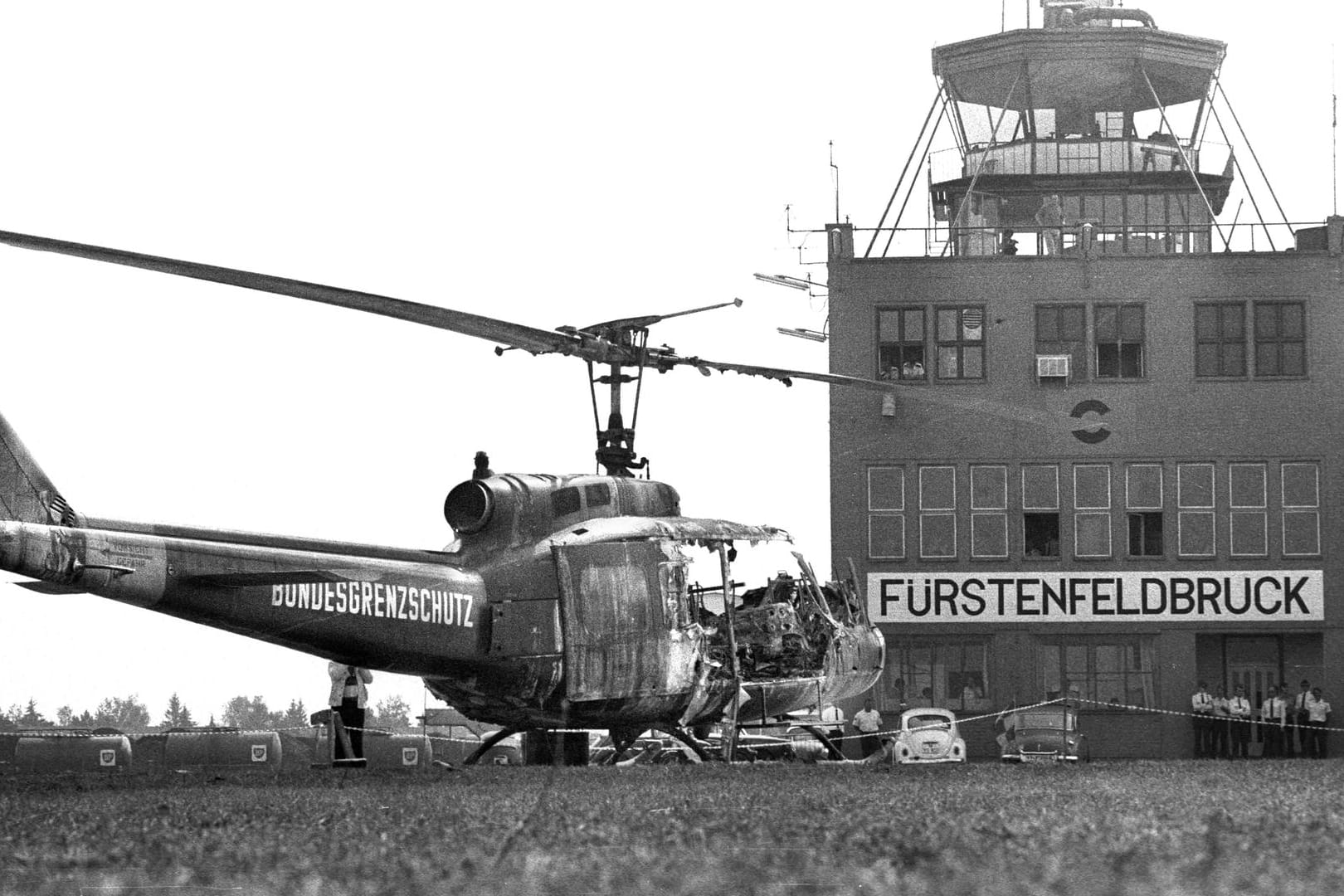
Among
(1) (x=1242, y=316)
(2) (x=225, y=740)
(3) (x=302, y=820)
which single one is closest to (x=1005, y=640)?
(1) (x=1242, y=316)

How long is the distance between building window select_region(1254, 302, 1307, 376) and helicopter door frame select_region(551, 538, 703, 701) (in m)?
29.5

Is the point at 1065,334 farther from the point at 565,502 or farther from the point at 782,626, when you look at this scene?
the point at 565,502

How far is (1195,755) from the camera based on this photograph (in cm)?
4541

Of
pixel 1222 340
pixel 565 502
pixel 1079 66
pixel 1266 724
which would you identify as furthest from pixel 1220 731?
pixel 565 502

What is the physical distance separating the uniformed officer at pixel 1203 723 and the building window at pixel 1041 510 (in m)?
4.97

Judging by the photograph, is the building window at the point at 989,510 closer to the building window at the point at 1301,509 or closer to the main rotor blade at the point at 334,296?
the building window at the point at 1301,509

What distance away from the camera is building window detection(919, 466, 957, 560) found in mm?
47281

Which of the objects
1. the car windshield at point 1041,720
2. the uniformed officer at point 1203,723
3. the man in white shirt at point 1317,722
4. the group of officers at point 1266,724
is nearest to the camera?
the man in white shirt at point 1317,722

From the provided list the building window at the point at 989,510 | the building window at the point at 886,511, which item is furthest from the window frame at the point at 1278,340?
the building window at the point at 886,511

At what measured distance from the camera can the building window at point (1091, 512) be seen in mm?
47125

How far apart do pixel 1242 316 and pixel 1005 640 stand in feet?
32.7

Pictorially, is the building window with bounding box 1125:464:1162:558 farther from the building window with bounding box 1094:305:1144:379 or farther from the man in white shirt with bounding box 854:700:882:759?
the man in white shirt with bounding box 854:700:882:759

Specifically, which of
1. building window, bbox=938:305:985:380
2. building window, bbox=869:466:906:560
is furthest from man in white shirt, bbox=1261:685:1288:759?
building window, bbox=938:305:985:380

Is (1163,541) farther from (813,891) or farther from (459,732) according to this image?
(813,891)
